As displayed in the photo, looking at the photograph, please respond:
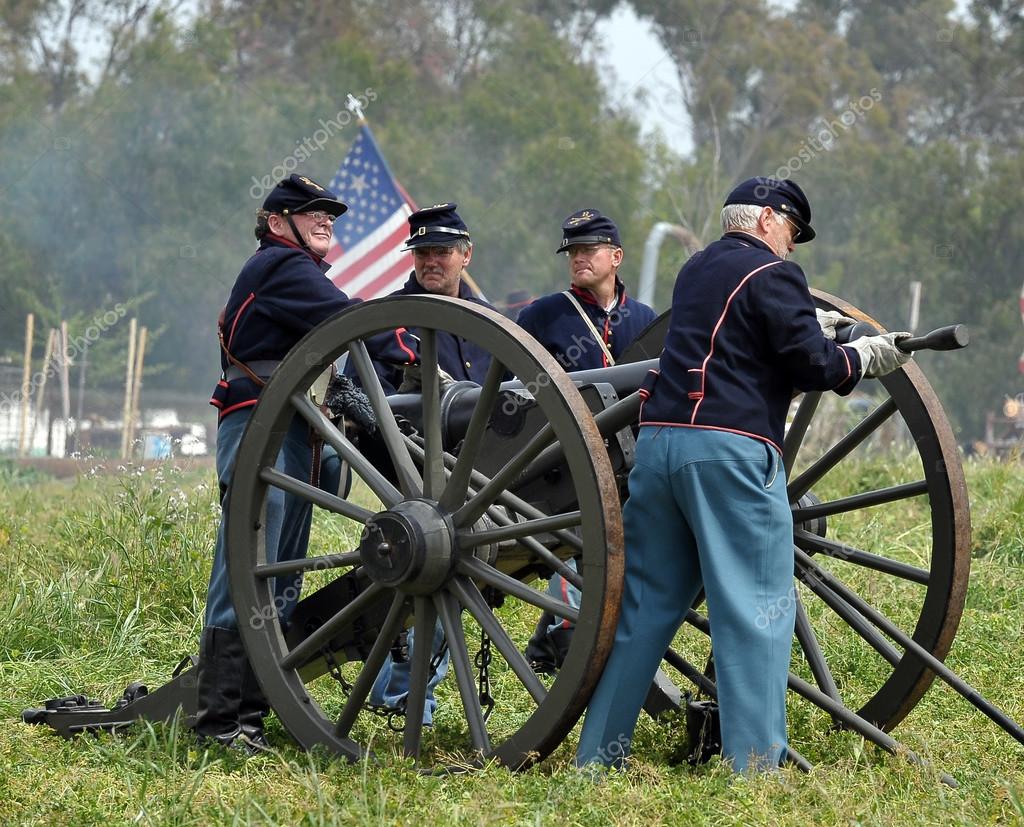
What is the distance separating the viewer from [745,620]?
3822mm

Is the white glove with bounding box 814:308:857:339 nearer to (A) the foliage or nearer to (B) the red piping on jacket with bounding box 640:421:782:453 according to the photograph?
(B) the red piping on jacket with bounding box 640:421:782:453

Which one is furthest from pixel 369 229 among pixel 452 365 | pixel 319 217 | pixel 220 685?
pixel 220 685

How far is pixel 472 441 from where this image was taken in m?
3.93

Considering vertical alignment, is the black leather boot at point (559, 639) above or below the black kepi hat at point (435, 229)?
below

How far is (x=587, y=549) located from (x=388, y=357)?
98 centimetres

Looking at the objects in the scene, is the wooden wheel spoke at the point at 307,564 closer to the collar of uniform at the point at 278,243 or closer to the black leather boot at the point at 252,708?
the black leather boot at the point at 252,708

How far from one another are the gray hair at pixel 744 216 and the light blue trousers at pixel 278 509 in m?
1.43

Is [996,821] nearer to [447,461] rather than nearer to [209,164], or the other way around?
[447,461]

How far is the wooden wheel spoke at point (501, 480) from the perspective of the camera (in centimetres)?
380

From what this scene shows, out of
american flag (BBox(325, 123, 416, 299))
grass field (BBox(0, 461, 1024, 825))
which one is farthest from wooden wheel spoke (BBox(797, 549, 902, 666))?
american flag (BBox(325, 123, 416, 299))

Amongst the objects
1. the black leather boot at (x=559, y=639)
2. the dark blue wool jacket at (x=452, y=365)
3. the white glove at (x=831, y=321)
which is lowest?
the black leather boot at (x=559, y=639)

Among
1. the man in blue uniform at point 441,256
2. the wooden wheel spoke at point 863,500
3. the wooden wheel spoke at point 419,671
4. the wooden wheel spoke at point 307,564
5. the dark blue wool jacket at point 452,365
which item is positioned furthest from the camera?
the man in blue uniform at point 441,256

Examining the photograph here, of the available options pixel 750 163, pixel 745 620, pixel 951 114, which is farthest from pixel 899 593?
pixel 951 114

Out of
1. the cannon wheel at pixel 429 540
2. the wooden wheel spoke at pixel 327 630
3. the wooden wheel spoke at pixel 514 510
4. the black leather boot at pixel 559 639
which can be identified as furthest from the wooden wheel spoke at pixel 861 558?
the black leather boot at pixel 559 639
